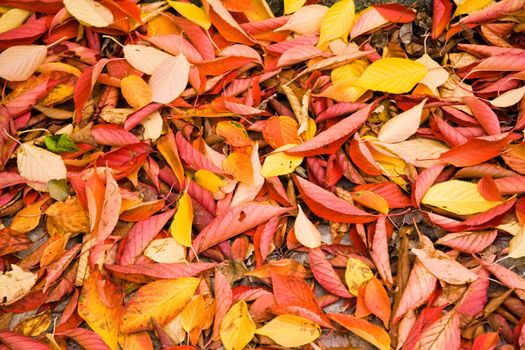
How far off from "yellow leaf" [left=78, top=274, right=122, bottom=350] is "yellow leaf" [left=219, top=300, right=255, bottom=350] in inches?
9.0

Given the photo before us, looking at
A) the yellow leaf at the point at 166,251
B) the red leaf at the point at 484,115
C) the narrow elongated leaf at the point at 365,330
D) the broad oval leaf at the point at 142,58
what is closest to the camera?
the narrow elongated leaf at the point at 365,330

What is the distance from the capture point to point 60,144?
1411 millimetres

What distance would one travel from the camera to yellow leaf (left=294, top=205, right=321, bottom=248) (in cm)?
130

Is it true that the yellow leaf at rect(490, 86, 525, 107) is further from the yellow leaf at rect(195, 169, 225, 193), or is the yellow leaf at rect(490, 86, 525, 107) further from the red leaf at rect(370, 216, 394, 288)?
the yellow leaf at rect(195, 169, 225, 193)

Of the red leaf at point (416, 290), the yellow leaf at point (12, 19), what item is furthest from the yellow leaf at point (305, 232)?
the yellow leaf at point (12, 19)

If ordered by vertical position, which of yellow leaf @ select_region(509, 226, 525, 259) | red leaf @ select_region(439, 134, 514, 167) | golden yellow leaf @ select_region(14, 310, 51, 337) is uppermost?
red leaf @ select_region(439, 134, 514, 167)

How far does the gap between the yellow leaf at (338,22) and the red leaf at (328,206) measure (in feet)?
1.41

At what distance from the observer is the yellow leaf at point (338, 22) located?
4.99 ft

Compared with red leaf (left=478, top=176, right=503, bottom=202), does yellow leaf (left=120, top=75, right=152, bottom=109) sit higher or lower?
higher

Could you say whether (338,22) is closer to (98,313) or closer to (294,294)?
(294,294)

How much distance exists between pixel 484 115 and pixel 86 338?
1.06 metres

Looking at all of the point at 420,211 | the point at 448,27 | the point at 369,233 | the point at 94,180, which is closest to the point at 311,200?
the point at 369,233

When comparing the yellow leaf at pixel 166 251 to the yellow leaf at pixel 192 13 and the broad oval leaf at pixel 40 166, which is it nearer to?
the broad oval leaf at pixel 40 166

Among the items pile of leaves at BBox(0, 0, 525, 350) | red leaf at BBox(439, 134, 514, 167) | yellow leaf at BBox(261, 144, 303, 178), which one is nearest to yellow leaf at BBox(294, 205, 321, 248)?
pile of leaves at BBox(0, 0, 525, 350)
